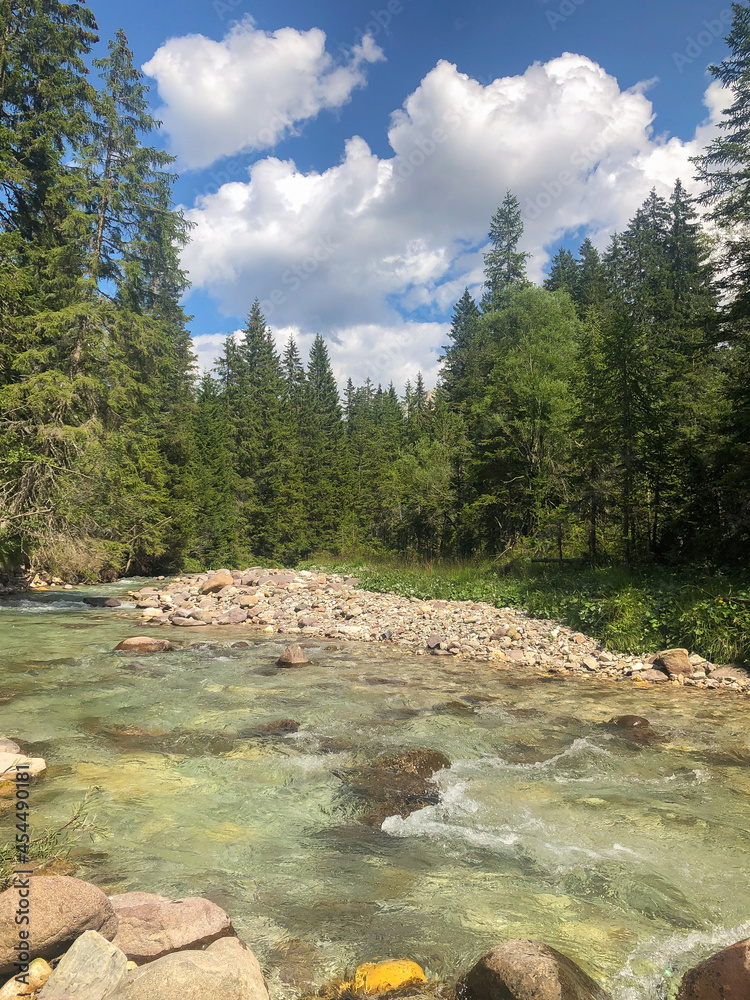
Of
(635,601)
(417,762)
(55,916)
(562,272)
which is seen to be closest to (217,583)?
(635,601)

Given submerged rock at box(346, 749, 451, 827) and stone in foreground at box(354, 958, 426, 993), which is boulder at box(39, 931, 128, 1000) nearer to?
stone in foreground at box(354, 958, 426, 993)

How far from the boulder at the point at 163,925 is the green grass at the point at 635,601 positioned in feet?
28.2

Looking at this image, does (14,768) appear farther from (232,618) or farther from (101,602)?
(101,602)

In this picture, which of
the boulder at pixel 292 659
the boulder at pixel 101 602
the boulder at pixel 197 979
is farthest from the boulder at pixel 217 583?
the boulder at pixel 197 979

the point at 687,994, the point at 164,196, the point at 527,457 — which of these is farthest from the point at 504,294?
the point at 687,994

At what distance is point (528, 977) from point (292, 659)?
23.8 ft

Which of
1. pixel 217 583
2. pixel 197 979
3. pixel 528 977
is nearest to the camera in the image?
pixel 197 979

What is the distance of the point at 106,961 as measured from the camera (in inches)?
92.7

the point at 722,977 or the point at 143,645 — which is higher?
Result: the point at 722,977

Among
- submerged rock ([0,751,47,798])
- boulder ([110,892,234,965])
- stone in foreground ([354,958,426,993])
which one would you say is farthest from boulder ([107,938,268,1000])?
submerged rock ([0,751,47,798])

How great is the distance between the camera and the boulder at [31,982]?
→ 7.39ft

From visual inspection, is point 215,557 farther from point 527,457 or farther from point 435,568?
point 527,457

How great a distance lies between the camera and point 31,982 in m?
2.32

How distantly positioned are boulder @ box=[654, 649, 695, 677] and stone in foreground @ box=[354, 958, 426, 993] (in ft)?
24.4
